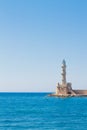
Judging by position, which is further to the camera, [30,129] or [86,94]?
[86,94]

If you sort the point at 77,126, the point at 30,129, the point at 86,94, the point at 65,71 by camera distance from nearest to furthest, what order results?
the point at 30,129
the point at 77,126
the point at 65,71
the point at 86,94

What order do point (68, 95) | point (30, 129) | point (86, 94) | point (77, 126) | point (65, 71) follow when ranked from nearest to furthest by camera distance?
point (30, 129), point (77, 126), point (65, 71), point (68, 95), point (86, 94)

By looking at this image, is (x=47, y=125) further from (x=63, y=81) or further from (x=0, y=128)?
(x=63, y=81)

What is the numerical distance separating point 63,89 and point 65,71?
7.03m

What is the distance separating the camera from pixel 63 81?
411 feet

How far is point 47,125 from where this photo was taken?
41.8m

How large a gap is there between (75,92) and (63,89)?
12796mm

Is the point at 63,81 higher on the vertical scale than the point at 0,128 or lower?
higher

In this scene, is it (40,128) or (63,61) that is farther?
(63,61)

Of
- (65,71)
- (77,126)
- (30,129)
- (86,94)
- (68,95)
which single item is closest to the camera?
(30,129)

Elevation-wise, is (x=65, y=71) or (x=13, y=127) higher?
(x=65, y=71)

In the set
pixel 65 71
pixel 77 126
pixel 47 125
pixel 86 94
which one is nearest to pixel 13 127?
pixel 47 125

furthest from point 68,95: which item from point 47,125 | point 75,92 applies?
point 47,125

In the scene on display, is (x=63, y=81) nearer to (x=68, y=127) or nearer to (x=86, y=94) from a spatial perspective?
(x=86, y=94)
